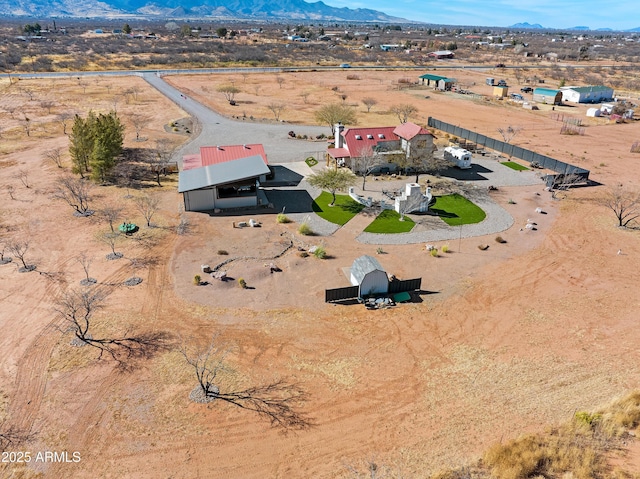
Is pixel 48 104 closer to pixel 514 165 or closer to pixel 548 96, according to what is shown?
pixel 514 165

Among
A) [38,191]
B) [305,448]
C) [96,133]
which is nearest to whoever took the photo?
[305,448]

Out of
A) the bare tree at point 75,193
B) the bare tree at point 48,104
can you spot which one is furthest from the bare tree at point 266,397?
the bare tree at point 48,104

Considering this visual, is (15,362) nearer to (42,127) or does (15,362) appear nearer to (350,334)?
(350,334)

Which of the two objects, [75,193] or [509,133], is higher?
[509,133]

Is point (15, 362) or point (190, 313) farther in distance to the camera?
point (190, 313)

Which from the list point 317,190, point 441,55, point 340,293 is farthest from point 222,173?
point 441,55

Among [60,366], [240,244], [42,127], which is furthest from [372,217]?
[42,127]
